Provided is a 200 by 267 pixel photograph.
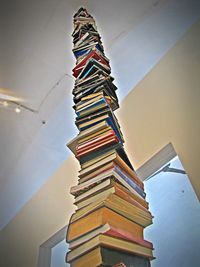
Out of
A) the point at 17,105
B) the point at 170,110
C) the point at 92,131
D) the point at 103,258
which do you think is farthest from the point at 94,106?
the point at 17,105

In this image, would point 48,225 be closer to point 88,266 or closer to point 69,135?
point 69,135

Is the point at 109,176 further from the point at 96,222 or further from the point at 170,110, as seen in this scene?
the point at 170,110

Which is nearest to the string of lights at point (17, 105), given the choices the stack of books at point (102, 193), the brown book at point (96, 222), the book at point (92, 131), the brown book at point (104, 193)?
the stack of books at point (102, 193)

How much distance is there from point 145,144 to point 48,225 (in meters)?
1.40

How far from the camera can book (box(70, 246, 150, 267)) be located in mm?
670

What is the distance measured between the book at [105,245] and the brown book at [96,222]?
0.13ft

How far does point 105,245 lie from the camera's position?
692 mm

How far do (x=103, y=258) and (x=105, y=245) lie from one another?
1.3 inches

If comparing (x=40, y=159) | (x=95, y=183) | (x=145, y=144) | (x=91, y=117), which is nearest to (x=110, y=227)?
(x=95, y=183)

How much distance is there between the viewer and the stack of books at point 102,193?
716mm

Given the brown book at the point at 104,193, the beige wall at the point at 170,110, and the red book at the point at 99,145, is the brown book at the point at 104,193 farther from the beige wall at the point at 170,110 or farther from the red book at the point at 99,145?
the beige wall at the point at 170,110

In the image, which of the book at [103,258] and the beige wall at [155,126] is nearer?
the book at [103,258]

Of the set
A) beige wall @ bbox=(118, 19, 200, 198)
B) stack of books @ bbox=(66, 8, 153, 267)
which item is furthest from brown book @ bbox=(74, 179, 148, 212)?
beige wall @ bbox=(118, 19, 200, 198)

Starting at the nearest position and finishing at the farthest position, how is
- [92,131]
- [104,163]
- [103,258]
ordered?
[103,258] → [104,163] → [92,131]
